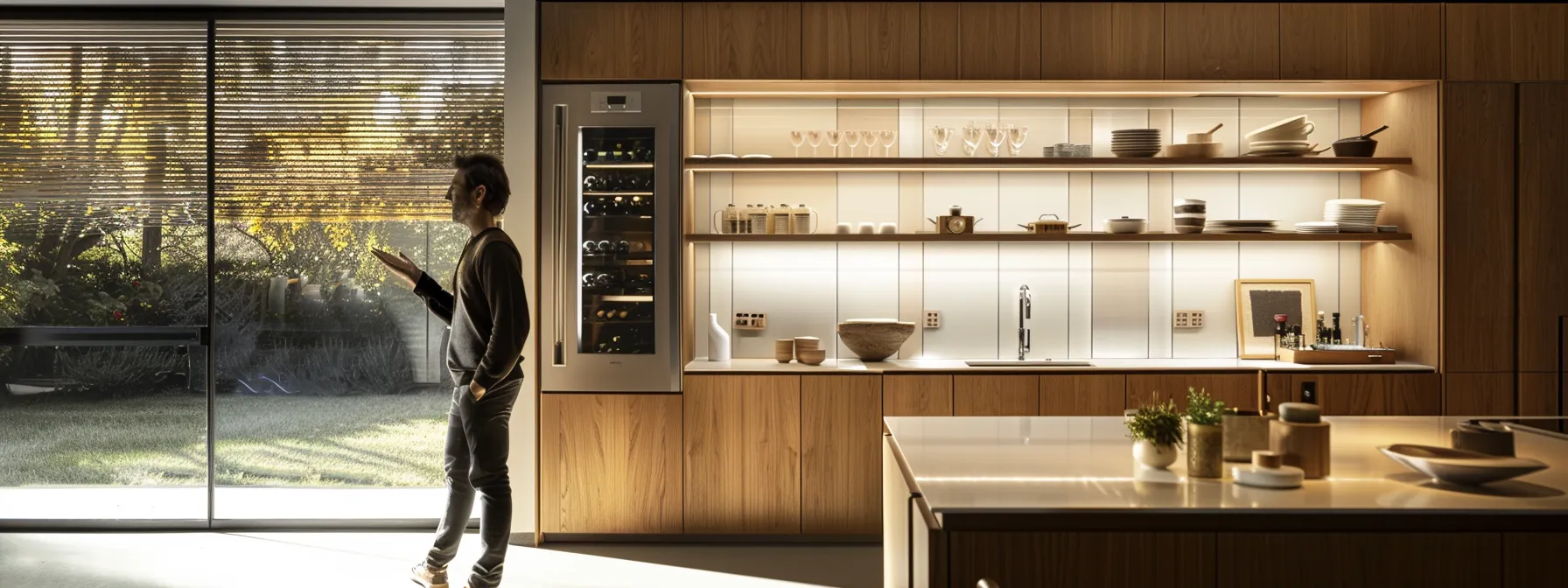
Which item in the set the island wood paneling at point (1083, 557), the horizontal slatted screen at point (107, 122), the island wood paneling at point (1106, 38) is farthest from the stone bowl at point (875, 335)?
the horizontal slatted screen at point (107, 122)

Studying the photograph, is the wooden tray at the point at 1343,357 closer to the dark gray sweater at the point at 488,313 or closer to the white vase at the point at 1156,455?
the white vase at the point at 1156,455

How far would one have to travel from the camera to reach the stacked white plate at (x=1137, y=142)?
4.42m

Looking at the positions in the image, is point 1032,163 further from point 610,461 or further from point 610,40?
point 610,461

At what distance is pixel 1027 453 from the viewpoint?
7.16 ft

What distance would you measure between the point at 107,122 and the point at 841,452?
366cm

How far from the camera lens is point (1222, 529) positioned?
1.69 meters

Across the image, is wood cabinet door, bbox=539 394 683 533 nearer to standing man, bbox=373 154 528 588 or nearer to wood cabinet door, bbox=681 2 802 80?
standing man, bbox=373 154 528 588

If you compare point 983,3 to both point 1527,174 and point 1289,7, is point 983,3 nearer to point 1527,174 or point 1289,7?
point 1289,7

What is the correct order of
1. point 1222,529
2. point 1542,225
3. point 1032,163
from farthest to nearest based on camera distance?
point 1032,163, point 1542,225, point 1222,529

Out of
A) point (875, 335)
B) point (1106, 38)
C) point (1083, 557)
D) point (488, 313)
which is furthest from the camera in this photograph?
point (875, 335)

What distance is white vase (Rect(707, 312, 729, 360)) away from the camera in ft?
15.0

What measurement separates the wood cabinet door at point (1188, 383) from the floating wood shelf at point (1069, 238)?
0.60 meters

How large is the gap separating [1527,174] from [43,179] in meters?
6.53

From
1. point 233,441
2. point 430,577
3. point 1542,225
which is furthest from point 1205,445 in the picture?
point 233,441
